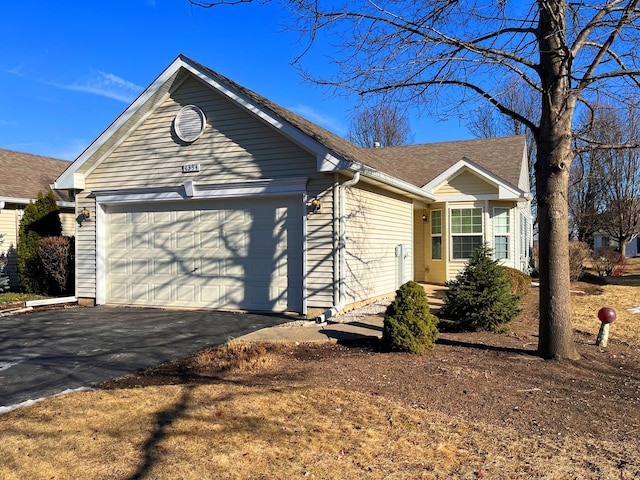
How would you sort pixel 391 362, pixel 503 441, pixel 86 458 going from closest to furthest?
1. pixel 86 458
2. pixel 503 441
3. pixel 391 362

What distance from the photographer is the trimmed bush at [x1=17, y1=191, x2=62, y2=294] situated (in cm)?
1380

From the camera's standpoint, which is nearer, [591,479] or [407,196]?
[591,479]

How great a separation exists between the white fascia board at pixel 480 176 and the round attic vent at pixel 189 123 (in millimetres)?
7647

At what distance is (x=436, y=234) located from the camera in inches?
664

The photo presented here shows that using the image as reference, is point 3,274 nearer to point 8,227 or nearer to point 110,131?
point 8,227

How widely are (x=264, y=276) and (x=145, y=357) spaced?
12.8 feet

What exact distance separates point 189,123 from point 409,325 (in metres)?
6.87

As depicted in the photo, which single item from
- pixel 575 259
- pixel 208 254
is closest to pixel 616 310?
pixel 575 259

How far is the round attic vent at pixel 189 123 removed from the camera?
11.0 metres

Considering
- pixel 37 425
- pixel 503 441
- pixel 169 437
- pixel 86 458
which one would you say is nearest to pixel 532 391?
pixel 503 441

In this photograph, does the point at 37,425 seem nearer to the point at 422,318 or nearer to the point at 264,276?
the point at 422,318

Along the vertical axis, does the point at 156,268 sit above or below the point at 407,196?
below

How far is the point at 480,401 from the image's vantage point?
4.98 meters

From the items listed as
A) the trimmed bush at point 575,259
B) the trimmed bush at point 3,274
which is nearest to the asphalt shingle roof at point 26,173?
the trimmed bush at point 3,274
